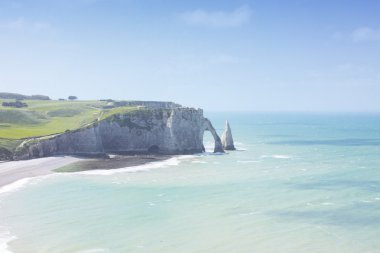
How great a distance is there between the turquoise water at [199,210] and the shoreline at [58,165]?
13.8ft

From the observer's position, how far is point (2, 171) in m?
68.6

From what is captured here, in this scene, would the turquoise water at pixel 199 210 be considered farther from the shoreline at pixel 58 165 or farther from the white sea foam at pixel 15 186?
the shoreline at pixel 58 165

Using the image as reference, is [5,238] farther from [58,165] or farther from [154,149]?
[154,149]

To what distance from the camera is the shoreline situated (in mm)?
66463

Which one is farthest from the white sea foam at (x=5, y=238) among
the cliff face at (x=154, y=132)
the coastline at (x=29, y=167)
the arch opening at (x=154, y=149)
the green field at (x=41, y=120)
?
the arch opening at (x=154, y=149)

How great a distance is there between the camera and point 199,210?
44.8m

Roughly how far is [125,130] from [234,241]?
6410cm

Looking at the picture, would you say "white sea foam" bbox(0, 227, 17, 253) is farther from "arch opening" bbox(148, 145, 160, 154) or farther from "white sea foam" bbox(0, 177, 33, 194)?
"arch opening" bbox(148, 145, 160, 154)

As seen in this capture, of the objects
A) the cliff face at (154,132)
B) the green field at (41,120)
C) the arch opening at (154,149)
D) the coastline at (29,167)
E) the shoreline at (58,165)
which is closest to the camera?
the coastline at (29,167)

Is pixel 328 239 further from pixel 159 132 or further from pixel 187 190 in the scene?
pixel 159 132

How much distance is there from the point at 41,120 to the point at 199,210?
7872 cm

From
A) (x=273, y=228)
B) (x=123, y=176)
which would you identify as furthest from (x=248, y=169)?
(x=273, y=228)

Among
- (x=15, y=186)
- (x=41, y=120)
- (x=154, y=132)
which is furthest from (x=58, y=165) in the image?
(x=41, y=120)

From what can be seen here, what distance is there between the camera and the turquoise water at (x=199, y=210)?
34.6 metres
